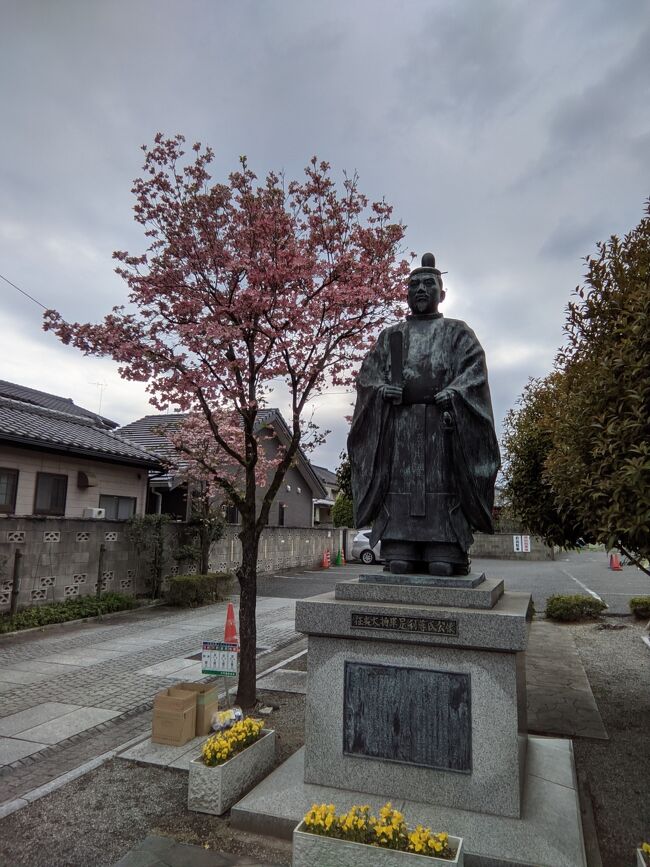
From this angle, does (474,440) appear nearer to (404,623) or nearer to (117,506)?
(404,623)

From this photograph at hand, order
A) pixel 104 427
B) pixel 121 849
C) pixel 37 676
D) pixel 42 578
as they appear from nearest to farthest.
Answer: pixel 121 849 < pixel 37 676 < pixel 42 578 < pixel 104 427

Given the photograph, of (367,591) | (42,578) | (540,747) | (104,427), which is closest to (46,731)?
(367,591)

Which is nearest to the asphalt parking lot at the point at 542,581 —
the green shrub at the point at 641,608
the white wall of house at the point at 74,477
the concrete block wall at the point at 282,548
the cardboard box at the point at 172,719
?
the concrete block wall at the point at 282,548

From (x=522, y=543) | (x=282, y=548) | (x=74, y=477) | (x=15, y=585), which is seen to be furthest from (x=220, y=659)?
(x=522, y=543)

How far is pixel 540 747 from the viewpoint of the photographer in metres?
5.14

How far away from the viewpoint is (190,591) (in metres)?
15.0

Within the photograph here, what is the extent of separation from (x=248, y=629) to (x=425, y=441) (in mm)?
3776

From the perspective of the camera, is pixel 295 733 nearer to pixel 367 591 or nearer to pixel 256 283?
pixel 367 591

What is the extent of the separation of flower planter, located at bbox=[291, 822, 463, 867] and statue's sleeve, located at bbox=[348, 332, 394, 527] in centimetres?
239

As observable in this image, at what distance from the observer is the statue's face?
5.09 meters

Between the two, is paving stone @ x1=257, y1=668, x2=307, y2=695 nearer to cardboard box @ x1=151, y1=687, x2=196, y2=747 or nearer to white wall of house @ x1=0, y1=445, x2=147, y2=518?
cardboard box @ x1=151, y1=687, x2=196, y2=747

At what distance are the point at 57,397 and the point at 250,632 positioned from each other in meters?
17.4

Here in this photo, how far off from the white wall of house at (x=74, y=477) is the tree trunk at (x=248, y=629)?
8.67 m

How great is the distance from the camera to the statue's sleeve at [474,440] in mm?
4629
